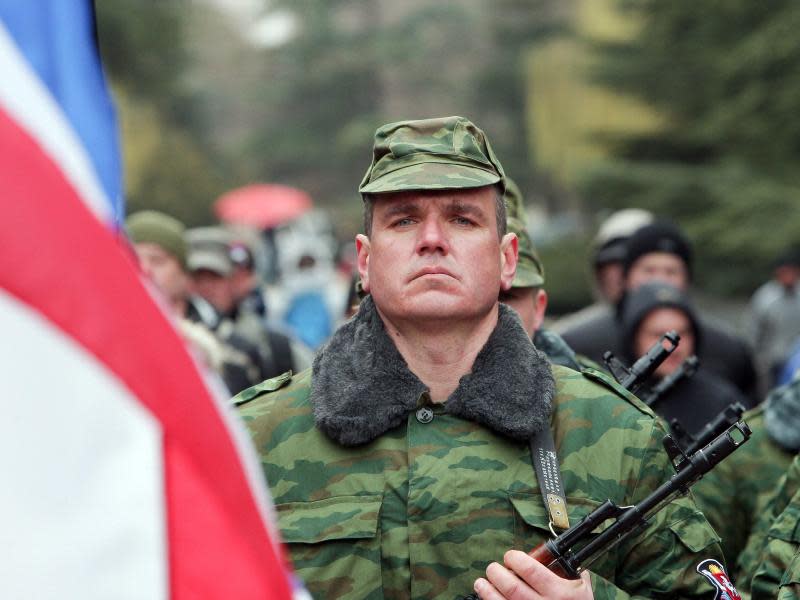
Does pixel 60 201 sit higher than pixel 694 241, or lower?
higher

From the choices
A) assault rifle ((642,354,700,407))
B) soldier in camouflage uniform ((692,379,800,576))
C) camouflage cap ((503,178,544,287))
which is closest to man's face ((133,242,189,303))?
camouflage cap ((503,178,544,287))

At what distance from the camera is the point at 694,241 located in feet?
82.2

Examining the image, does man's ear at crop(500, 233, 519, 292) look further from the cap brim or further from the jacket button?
the jacket button

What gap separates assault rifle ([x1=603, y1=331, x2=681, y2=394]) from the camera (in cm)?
404

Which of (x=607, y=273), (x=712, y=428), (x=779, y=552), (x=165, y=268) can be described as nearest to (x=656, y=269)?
(x=607, y=273)

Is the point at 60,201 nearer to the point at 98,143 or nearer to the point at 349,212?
the point at 98,143

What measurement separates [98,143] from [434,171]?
38.6 inches

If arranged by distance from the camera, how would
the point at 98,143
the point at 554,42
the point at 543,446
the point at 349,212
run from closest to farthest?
the point at 98,143 → the point at 543,446 → the point at 554,42 → the point at 349,212

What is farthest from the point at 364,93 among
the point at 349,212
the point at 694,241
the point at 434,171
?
the point at 434,171

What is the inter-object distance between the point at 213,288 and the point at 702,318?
3023 millimetres

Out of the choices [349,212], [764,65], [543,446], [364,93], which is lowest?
[349,212]

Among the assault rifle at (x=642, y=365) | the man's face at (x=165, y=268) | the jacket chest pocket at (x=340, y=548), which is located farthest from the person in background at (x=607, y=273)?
the jacket chest pocket at (x=340, y=548)

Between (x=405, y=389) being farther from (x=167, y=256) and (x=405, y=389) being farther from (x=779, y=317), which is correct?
(x=779, y=317)

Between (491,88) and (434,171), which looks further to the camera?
(491,88)
